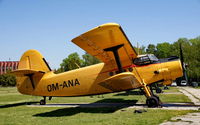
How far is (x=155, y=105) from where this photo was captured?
1040 centimetres

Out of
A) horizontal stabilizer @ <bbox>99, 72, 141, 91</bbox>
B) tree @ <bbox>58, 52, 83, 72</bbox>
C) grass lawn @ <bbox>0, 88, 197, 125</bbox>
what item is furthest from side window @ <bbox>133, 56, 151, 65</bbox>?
tree @ <bbox>58, 52, 83, 72</bbox>

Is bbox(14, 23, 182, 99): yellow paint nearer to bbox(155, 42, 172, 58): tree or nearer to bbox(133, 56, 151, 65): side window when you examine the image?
bbox(133, 56, 151, 65): side window

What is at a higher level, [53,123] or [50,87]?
[50,87]

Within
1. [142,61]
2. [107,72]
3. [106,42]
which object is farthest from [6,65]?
[106,42]

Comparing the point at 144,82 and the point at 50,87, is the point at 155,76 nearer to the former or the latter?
the point at 144,82

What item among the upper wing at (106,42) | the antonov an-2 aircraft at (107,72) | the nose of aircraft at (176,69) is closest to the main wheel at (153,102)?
the antonov an-2 aircraft at (107,72)

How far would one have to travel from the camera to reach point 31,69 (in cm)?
1439

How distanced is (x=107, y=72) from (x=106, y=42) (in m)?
2.87

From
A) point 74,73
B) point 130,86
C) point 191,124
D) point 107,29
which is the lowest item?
point 191,124

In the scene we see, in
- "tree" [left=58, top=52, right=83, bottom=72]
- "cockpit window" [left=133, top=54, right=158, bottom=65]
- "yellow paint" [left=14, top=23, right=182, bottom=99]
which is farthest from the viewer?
"tree" [left=58, top=52, right=83, bottom=72]

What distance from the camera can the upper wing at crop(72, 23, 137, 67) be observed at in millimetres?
8219

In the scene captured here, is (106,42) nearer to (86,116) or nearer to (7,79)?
(86,116)

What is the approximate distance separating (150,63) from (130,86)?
6.35 feet

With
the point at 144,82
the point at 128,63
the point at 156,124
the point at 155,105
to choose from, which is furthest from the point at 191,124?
the point at 128,63
